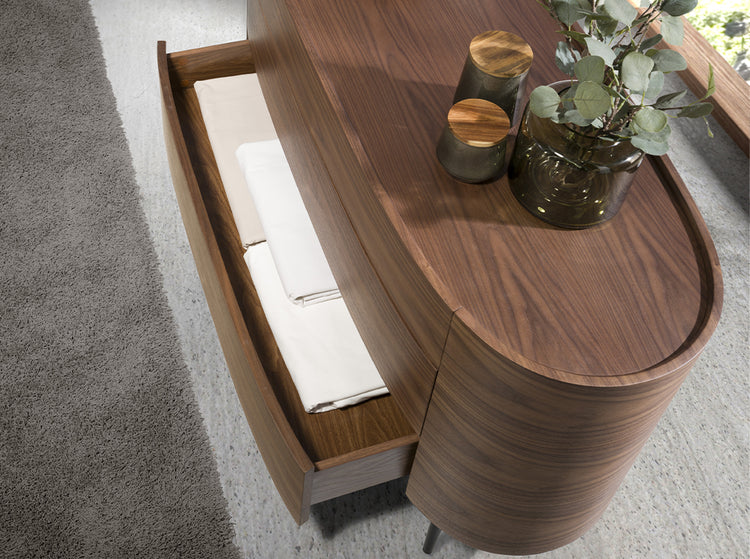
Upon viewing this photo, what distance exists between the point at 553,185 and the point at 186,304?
3.02 ft

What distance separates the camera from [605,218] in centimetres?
83

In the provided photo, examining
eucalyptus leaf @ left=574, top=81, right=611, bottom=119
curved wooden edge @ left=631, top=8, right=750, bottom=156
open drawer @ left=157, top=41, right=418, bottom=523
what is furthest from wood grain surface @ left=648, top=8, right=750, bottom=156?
eucalyptus leaf @ left=574, top=81, right=611, bottom=119

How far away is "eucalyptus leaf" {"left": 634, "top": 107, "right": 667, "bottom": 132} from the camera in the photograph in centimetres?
65

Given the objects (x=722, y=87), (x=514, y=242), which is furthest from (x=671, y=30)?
(x=722, y=87)

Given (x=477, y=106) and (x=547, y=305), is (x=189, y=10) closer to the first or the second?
(x=477, y=106)

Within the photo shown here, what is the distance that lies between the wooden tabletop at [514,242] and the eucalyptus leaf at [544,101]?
0.16 meters

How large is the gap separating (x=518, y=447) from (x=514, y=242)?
0.23 meters

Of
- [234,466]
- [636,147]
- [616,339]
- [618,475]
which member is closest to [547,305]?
[616,339]

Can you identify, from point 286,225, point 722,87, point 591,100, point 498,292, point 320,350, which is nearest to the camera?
point 591,100

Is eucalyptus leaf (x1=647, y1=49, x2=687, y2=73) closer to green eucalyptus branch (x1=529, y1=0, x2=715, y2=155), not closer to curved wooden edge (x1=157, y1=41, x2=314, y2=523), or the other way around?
green eucalyptus branch (x1=529, y1=0, x2=715, y2=155)

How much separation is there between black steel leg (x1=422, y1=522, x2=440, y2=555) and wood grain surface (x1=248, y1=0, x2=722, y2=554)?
0.16m

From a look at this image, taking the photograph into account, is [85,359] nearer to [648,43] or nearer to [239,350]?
[239,350]

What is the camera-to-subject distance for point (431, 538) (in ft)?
3.89

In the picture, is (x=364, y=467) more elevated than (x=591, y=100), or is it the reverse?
(x=591, y=100)
